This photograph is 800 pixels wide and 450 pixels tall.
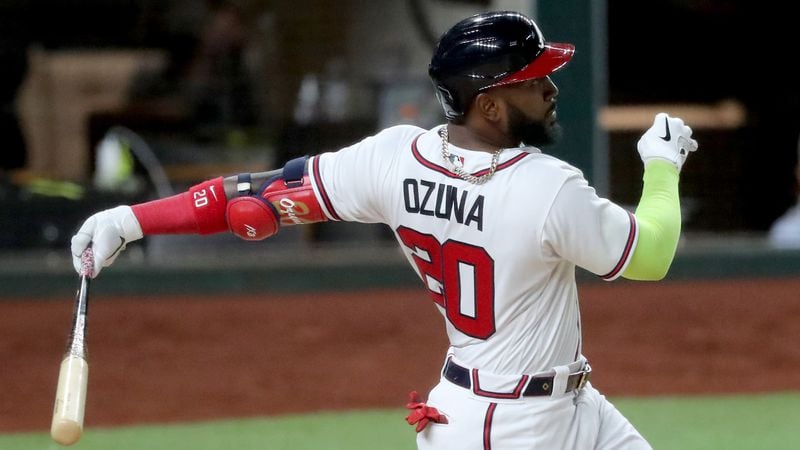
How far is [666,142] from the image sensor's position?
2.86 meters

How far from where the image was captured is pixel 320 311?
6.59m

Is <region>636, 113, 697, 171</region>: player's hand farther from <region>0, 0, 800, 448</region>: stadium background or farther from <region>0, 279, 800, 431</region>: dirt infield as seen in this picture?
<region>0, 279, 800, 431</region>: dirt infield

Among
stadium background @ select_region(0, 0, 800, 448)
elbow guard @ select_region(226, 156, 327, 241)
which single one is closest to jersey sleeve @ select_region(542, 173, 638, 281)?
elbow guard @ select_region(226, 156, 327, 241)

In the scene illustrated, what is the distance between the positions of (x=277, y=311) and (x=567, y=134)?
180cm

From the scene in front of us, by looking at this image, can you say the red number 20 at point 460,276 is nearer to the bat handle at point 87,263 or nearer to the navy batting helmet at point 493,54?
the navy batting helmet at point 493,54

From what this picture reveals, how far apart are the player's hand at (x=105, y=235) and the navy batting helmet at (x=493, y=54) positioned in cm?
88

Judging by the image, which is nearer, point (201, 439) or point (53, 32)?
point (201, 439)

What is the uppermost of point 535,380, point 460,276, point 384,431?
point 460,276

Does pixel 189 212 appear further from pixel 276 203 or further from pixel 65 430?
pixel 65 430

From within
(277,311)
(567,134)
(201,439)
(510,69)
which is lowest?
(201,439)

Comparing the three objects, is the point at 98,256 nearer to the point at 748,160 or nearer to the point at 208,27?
the point at 208,27

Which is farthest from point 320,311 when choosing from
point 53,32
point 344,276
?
point 53,32

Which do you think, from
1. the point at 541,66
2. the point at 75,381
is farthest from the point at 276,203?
the point at 541,66

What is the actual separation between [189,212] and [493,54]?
2.89 feet
